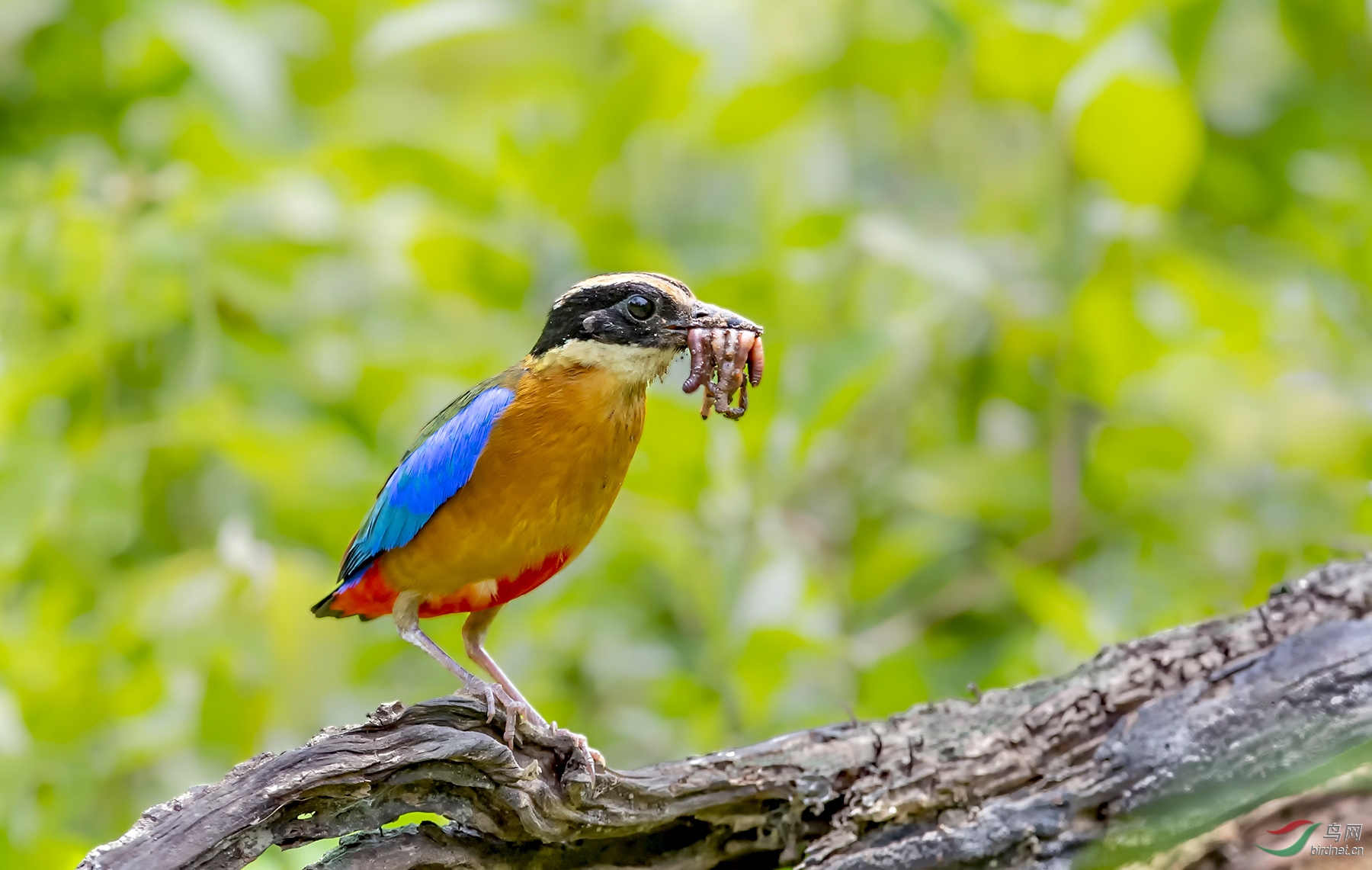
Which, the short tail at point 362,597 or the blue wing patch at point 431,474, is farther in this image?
the short tail at point 362,597

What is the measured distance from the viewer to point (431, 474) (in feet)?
10.9

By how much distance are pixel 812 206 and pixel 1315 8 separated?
2274 mm

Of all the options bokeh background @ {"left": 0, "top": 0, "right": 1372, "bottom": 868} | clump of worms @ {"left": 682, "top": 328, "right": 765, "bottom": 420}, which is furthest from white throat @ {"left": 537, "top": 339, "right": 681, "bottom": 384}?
bokeh background @ {"left": 0, "top": 0, "right": 1372, "bottom": 868}

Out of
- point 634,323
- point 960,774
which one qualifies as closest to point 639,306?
point 634,323

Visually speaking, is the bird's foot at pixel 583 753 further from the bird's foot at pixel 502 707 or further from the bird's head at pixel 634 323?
the bird's head at pixel 634 323

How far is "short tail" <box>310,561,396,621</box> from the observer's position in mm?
3510

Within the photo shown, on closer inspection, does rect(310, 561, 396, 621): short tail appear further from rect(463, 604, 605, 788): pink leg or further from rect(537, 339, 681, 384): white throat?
rect(537, 339, 681, 384): white throat

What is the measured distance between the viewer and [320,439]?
4840 mm

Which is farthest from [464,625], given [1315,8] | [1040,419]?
[1315,8]

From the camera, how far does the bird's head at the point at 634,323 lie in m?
3.31

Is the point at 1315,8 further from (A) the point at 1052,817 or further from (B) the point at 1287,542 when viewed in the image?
(A) the point at 1052,817

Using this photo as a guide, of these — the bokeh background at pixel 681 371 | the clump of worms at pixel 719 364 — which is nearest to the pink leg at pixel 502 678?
the bokeh background at pixel 681 371

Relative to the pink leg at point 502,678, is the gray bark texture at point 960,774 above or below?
below

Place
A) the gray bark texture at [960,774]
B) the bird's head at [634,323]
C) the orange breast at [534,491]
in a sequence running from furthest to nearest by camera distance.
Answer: the bird's head at [634,323]
the orange breast at [534,491]
the gray bark texture at [960,774]
